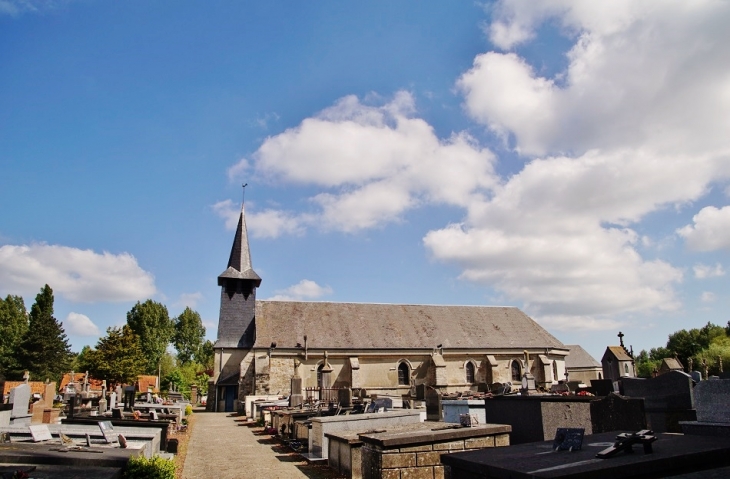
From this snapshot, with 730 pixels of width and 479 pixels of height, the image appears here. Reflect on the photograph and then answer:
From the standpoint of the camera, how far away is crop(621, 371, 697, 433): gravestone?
8.66 metres

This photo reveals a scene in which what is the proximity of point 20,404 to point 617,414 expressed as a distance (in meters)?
12.8

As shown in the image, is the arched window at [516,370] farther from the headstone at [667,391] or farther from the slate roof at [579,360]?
the headstone at [667,391]

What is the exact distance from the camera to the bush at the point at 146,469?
24.3 ft

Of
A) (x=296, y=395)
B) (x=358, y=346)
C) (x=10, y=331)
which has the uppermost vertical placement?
(x=10, y=331)

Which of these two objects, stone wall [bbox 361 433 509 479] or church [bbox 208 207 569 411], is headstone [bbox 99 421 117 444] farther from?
church [bbox 208 207 569 411]

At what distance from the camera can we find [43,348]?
161 feet

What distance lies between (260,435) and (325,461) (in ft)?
23.5

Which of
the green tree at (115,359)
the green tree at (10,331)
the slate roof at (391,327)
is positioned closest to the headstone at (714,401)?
the slate roof at (391,327)

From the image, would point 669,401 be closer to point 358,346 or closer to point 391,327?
point 358,346

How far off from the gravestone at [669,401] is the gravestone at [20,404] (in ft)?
43.8

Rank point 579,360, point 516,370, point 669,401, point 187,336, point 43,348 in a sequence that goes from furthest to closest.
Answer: point 187,336
point 43,348
point 579,360
point 516,370
point 669,401

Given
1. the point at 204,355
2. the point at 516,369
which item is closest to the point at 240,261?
the point at 516,369

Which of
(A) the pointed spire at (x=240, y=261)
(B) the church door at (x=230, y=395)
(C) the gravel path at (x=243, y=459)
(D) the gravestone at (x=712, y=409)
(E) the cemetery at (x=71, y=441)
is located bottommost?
(B) the church door at (x=230, y=395)

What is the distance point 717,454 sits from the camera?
12.7ft
